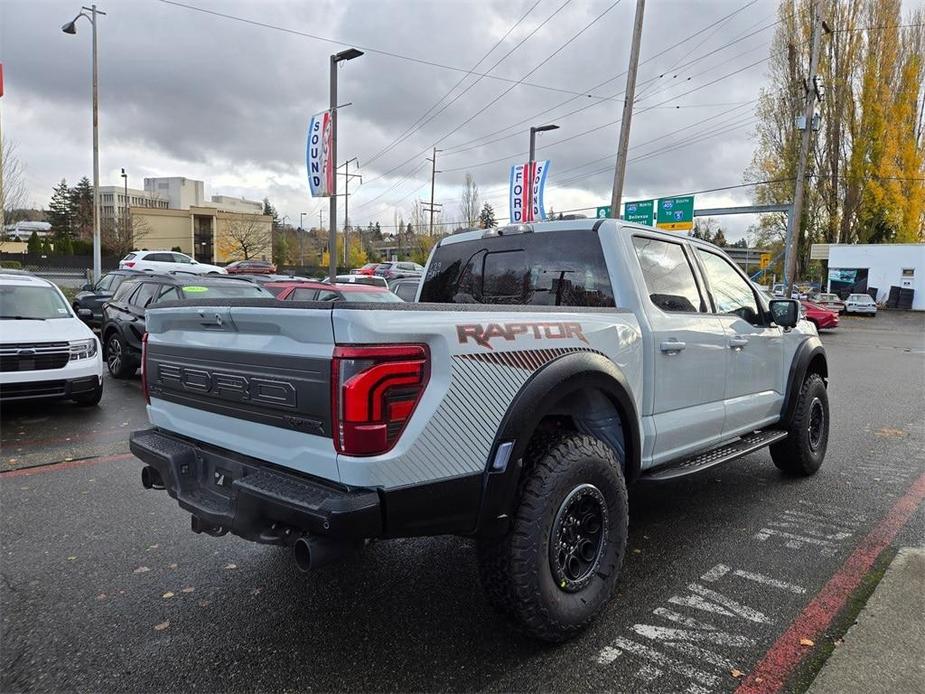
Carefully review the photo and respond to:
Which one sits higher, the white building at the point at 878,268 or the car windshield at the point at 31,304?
the white building at the point at 878,268

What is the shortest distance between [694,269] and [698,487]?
1.94m

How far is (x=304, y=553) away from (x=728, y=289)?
3.64m

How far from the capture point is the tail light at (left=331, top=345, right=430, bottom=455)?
7.16 feet

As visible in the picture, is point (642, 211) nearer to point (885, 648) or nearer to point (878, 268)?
point (878, 268)

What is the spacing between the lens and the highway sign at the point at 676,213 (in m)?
29.7

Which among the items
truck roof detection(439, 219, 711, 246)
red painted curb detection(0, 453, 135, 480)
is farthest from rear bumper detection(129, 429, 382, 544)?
red painted curb detection(0, 453, 135, 480)

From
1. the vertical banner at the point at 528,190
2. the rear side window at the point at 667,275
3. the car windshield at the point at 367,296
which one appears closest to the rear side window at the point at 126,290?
the car windshield at the point at 367,296

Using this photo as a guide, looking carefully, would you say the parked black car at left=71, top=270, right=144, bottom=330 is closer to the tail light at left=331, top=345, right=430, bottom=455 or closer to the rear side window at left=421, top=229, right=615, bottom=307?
the rear side window at left=421, top=229, right=615, bottom=307

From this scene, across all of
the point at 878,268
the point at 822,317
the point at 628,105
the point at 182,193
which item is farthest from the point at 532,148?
the point at 182,193

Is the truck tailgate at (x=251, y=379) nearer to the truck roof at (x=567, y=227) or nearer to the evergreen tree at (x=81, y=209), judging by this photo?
the truck roof at (x=567, y=227)

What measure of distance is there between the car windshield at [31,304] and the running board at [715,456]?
7485mm

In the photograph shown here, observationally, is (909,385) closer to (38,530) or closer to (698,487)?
(698,487)

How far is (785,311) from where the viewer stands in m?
4.68

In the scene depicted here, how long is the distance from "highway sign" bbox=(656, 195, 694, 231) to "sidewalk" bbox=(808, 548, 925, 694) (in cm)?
2805
